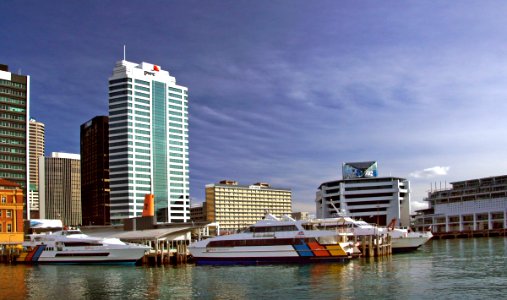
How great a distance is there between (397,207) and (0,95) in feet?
429

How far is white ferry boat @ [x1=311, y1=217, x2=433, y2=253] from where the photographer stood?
80.4m

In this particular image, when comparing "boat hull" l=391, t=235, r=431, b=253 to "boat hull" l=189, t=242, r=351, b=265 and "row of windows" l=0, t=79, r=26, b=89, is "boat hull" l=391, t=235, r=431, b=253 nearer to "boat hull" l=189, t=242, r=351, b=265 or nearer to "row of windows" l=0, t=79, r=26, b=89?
"boat hull" l=189, t=242, r=351, b=265

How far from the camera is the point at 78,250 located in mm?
78500

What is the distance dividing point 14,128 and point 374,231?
122790 millimetres

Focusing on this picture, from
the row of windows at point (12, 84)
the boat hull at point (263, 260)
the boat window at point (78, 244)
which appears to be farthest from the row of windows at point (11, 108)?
the boat hull at point (263, 260)

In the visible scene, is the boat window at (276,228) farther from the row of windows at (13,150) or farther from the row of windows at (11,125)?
the row of windows at (11,125)

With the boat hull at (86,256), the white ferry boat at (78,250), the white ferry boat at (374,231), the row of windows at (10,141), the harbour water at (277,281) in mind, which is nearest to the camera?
the harbour water at (277,281)

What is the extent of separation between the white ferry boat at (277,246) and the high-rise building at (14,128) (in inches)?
4319

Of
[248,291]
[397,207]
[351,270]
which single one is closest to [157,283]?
[248,291]

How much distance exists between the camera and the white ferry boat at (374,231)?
8038 centimetres

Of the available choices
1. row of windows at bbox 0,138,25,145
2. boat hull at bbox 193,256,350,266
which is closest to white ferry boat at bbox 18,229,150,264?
boat hull at bbox 193,256,350,266

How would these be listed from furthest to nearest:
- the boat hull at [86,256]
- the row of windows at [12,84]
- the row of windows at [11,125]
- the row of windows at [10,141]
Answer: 1. the row of windows at [12,84]
2. the row of windows at [11,125]
3. the row of windows at [10,141]
4. the boat hull at [86,256]

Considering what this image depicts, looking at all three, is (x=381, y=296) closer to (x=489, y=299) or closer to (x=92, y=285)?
(x=489, y=299)

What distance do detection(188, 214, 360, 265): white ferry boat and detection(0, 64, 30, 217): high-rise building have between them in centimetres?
10969
